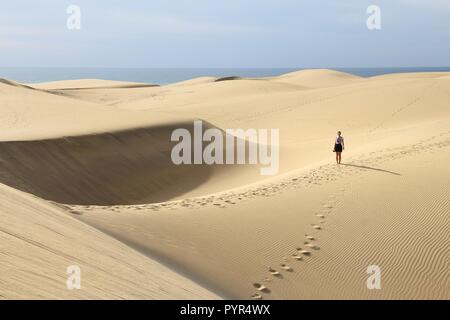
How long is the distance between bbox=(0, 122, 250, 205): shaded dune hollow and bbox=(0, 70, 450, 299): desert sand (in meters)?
0.06

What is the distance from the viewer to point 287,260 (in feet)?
24.1

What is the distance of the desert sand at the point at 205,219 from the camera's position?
546cm

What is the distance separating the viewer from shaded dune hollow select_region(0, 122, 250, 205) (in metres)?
13.3

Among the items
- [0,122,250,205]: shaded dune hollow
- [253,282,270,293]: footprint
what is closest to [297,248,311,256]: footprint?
[253,282,270,293]: footprint

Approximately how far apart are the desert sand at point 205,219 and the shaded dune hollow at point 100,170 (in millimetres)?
56

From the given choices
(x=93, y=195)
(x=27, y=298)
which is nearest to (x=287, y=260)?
(x=27, y=298)

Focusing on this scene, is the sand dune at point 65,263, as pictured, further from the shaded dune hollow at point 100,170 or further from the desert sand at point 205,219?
the shaded dune hollow at point 100,170

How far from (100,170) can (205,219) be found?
7.70 meters

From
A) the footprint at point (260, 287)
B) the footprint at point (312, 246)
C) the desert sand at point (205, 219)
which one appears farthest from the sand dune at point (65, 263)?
the footprint at point (312, 246)

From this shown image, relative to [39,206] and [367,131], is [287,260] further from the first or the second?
[367,131]

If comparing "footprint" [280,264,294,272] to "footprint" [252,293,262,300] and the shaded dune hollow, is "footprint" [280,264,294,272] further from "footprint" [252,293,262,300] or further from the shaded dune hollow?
the shaded dune hollow

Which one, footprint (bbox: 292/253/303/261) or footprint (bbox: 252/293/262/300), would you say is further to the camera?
footprint (bbox: 292/253/303/261)

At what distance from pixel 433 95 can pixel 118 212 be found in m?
31.3

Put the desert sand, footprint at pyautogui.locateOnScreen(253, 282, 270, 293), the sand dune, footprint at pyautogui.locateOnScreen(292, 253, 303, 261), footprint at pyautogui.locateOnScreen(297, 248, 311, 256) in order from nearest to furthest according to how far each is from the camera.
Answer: the sand dune, the desert sand, footprint at pyautogui.locateOnScreen(253, 282, 270, 293), footprint at pyautogui.locateOnScreen(292, 253, 303, 261), footprint at pyautogui.locateOnScreen(297, 248, 311, 256)
